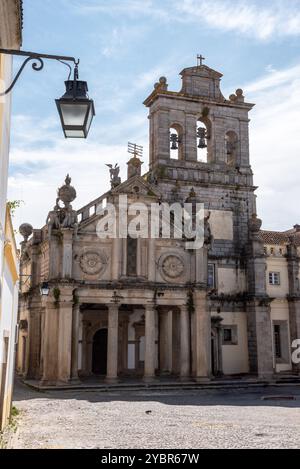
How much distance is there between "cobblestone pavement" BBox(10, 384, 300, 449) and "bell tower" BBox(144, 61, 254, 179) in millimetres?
15081

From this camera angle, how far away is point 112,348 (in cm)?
2506

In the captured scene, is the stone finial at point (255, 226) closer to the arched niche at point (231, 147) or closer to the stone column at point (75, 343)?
the arched niche at point (231, 147)

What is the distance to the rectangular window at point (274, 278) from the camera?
33.3 metres

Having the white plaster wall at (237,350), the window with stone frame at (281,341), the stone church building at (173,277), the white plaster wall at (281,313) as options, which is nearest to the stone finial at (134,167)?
the stone church building at (173,277)

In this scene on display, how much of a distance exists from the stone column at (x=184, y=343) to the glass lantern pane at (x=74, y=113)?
21.5 m

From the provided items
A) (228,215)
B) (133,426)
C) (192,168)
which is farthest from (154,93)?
(133,426)

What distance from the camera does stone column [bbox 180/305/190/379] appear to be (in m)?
26.2

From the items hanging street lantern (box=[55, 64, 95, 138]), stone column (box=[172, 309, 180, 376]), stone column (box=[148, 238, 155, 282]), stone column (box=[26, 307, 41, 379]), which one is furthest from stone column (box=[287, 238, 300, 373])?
hanging street lantern (box=[55, 64, 95, 138])

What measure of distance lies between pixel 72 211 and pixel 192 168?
9.89 meters

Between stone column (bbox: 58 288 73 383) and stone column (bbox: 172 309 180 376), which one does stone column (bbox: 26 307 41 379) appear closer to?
stone column (bbox: 58 288 73 383)

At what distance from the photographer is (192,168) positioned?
108 feet

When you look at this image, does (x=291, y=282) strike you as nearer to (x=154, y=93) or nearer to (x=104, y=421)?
(x=154, y=93)

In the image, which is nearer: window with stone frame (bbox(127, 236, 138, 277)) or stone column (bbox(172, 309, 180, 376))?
window with stone frame (bbox(127, 236, 138, 277))

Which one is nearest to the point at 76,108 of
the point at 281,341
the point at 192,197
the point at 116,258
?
the point at 116,258
